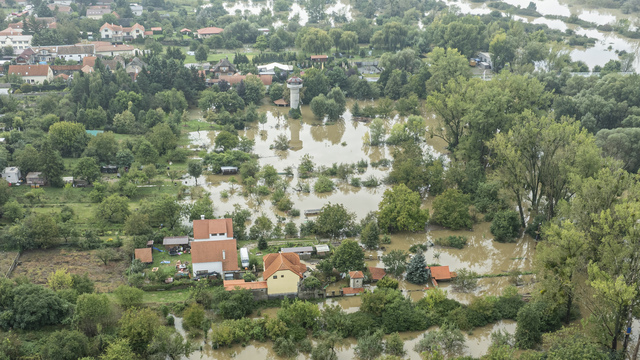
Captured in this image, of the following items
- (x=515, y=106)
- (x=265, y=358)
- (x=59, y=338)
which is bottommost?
(x=265, y=358)

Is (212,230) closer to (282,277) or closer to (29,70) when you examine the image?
(282,277)

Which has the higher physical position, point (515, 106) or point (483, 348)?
point (515, 106)

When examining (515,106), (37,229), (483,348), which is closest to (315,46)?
(515,106)

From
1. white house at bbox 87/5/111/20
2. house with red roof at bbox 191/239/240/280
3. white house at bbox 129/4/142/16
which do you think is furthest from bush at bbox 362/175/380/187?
white house at bbox 129/4/142/16

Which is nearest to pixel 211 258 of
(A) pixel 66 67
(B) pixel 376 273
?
(B) pixel 376 273

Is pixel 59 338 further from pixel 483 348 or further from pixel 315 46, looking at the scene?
pixel 315 46

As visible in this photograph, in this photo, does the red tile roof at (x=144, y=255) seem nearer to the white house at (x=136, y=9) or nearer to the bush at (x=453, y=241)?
the bush at (x=453, y=241)
